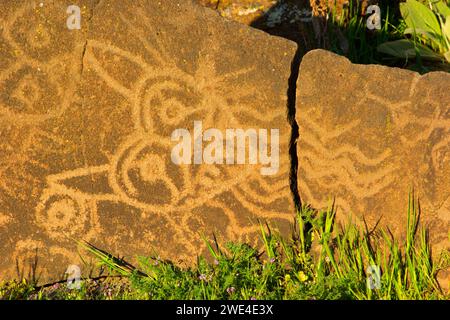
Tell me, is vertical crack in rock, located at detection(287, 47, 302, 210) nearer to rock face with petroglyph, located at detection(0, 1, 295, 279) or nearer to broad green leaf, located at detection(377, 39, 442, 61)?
rock face with petroglyph, located at detection(0, 1, 295, 279)

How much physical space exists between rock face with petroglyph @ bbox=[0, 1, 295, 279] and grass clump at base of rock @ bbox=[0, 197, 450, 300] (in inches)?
2.6

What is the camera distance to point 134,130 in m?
3.05

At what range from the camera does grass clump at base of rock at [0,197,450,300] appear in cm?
295

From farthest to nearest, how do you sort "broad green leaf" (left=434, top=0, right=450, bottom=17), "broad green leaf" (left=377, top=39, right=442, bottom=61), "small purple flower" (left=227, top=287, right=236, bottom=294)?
"broad green leaf" (left=434, top=0, right=450, bottom=17) < "broad green leaf" (left=377, top=39, right=442, bottom=61) < "small purple flower" (left=227, top=287, right=236, bottom=294)

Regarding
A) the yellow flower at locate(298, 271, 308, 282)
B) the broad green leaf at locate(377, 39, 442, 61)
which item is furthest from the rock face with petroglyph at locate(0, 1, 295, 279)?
the broad green leaf at locate(377, 39, 442, 61)

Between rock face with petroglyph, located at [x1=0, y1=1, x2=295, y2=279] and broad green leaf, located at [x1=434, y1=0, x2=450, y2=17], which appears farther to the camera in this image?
broad green leaf, located at [x1=434, y1=0, x2=450, y2=17]

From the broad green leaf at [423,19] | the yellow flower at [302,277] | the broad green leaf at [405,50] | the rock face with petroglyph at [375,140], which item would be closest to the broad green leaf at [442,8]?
the broad green leaf at [423,19]

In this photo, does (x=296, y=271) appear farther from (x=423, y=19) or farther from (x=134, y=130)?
(x=423, y=19)

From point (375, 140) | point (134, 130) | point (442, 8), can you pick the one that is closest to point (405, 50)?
point (442, 8)

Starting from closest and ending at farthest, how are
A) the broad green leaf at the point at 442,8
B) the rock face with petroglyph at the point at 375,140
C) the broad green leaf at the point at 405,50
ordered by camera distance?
1. the rock face with petroglyph at the point at 375,140
2. the broad green leaf at the point at 405,50
3. the broad green leaf at the point at 442,8

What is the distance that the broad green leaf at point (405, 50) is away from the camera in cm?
392

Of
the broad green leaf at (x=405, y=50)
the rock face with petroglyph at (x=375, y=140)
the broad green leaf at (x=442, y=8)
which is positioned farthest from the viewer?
the broad green leaf at (x=442, y=8)

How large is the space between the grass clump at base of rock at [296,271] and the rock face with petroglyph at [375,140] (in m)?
0.07

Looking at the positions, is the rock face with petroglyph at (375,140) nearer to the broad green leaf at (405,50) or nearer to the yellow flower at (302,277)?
the yellow flower at (302,277)
